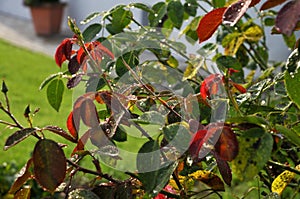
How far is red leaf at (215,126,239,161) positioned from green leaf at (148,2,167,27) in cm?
73

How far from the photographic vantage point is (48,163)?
2.38ft

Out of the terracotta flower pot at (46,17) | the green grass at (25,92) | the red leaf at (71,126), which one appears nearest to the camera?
the red leaf at (71,126)

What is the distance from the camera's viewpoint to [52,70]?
19.5 ft

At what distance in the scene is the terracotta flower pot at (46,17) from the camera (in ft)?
25.5

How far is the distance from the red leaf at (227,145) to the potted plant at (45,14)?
23.7 ft

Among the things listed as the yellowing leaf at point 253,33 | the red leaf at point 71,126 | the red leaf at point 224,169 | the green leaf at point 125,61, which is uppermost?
the red leaf at point 224,169

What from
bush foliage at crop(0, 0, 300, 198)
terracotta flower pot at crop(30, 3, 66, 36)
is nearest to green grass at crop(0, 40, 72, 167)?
terracotta flower pot at crop(30, 3, 66, 36)

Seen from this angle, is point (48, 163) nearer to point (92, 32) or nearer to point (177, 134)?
point (177, 134)

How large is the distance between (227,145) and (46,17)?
286 inches

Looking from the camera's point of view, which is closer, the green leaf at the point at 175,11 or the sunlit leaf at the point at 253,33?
the green leaf at the point at 175,11

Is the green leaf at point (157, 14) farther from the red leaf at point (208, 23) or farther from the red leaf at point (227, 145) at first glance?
the red leaf at point (227, 145)

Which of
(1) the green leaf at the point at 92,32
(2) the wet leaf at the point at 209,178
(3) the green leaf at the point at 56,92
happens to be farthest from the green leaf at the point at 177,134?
(1) the green leaf at the point at 92,32

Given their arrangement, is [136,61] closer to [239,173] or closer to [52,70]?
[239,173]

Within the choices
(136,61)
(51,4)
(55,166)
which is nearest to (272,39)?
(51,4)
